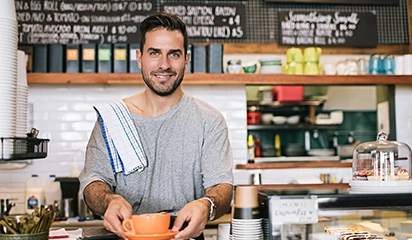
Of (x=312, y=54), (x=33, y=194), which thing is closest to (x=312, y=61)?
(x=312, y=54)

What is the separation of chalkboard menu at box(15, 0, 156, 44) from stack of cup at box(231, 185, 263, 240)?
129 inches

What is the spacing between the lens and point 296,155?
6066 millimetres

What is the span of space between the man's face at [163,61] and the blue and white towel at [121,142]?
198mm

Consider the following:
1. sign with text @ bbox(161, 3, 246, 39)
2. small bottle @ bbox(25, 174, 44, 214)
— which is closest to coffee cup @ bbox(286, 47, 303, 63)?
sign with text @ bbox(161, 3, 246, 39)

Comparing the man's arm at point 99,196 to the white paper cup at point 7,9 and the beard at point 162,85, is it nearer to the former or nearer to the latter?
the beard at point 162,85

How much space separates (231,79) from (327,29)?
3.79 ft

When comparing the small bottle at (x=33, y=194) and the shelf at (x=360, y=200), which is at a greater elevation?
the shelf at (x=360, y=200)

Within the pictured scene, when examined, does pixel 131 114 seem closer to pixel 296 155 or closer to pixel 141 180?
pixel 141 180

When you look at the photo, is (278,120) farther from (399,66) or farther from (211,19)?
(211,19)

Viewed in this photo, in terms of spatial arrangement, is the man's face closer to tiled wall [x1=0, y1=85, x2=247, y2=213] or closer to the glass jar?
the glass jar

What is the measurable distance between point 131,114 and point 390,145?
3.49 ft

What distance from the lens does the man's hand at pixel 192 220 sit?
5.57 ft

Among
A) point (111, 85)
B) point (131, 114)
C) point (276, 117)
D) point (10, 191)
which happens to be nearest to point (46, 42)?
point (111, 85)

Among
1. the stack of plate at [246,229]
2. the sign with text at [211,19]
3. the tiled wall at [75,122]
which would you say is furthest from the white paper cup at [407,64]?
the stack of plate at [246,229]
